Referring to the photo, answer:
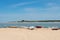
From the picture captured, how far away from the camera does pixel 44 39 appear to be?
6.89m

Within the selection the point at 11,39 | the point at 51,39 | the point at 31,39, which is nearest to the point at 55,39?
the point at 51,39

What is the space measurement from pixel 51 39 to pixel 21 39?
158 centimetres

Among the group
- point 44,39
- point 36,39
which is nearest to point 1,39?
point 36,39

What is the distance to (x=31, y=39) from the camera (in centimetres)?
685

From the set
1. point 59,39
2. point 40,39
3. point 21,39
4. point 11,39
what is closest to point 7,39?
point 11,39

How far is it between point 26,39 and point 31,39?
27cm

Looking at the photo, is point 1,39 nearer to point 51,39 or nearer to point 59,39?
point 51,39

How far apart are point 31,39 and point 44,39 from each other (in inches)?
27.3

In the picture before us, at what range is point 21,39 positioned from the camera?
681 cm

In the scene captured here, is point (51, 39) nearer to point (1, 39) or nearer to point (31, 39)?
point (31, 39)

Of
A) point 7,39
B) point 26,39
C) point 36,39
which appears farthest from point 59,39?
point 7,39

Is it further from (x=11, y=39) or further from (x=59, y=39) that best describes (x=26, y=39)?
(x=59, y=39)

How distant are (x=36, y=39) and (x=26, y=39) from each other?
0.54 m

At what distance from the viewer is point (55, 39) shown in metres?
6.86
